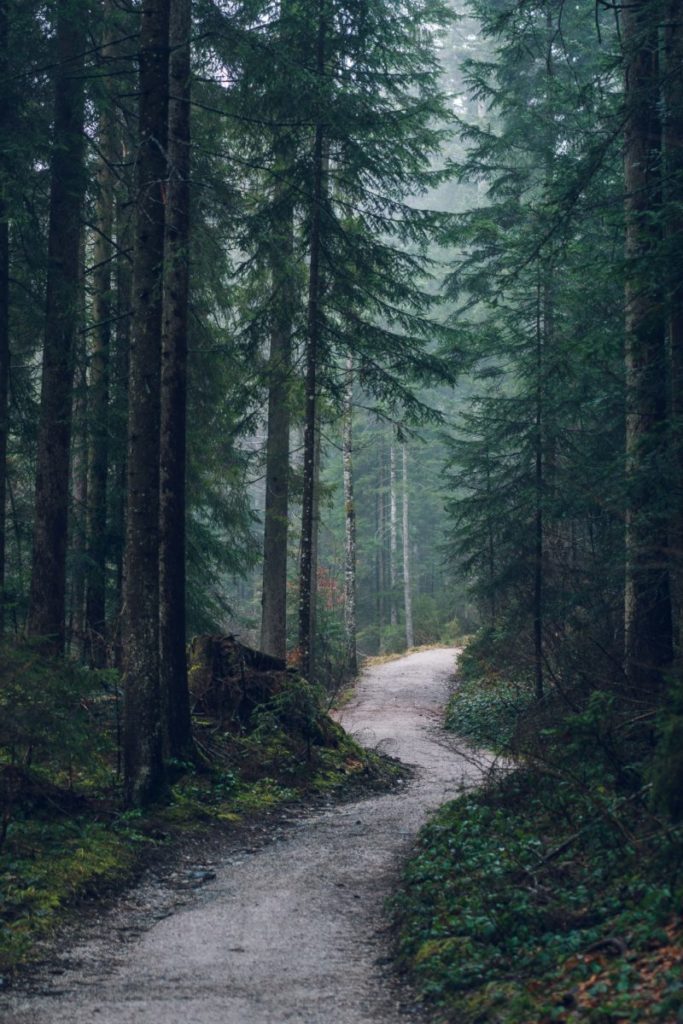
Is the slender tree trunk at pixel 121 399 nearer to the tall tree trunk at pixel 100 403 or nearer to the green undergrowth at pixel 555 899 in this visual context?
the tall tree trunk at pixel 100 403

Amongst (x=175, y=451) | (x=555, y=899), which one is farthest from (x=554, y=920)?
(x=175, y=451)

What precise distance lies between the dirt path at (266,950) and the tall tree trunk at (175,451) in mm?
2228

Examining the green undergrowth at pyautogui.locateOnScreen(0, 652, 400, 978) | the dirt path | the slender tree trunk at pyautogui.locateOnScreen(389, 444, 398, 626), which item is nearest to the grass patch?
the dirt path

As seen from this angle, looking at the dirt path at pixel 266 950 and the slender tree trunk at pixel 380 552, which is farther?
the slender tree trunk at pixel 380 552

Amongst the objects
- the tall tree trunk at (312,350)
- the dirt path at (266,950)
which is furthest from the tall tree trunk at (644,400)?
the tall tree trunk at (312,350)

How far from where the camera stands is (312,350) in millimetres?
15727

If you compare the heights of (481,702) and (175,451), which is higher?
(175,451)

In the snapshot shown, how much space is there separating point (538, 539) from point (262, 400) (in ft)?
19.7

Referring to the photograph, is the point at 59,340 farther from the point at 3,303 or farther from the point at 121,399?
the point at 121,399

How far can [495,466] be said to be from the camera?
2086 cm

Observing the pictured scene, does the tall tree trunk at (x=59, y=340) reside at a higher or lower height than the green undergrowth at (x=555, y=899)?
higher

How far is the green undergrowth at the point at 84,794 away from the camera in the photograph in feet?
23.4

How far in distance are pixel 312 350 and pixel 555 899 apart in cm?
1139

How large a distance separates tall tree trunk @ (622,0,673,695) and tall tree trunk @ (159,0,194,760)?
208 inches
